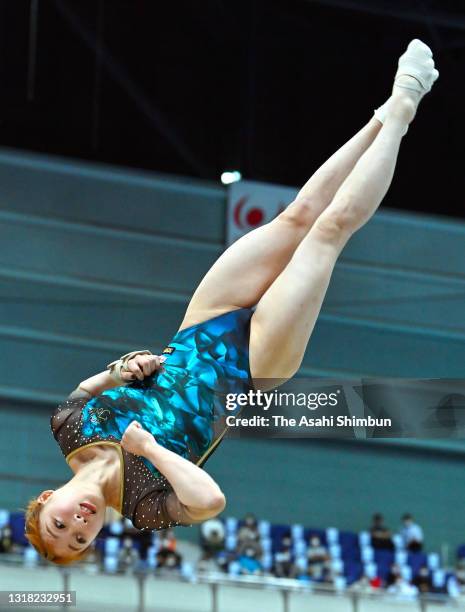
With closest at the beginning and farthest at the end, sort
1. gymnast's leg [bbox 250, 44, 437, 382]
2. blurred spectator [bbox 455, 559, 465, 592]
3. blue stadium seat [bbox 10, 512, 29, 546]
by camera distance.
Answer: gymnast's leg [bbox 250, 44, 437, 382] → blue stadium seat [bbox 10, 512, 29, 546] → blurred spectator [bbox 455, 559, 465, 592]

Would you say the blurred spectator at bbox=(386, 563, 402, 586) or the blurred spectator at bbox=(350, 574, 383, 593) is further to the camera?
the blurred spectator at bbox=(386, 563, 402, 586)

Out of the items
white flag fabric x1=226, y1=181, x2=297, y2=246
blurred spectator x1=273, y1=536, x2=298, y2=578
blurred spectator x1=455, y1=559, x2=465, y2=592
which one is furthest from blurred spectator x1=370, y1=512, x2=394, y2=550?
white flag fabric x1=226, y1=181, x2=297, y2=246

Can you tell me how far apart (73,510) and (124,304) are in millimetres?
7972

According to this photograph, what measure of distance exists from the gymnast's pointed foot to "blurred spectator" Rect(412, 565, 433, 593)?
668cm

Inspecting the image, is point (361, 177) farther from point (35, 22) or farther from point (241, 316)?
point (35, 22)

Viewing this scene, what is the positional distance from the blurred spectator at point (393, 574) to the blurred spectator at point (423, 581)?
0.58ft

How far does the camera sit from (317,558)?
9727 mm

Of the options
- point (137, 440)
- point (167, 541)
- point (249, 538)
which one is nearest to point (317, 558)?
point (249, 538)

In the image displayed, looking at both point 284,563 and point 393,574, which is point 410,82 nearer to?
point 284,563

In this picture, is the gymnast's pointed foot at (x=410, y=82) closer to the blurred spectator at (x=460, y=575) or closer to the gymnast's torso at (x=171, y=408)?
the gymnast's torso at (x=171, y=408)

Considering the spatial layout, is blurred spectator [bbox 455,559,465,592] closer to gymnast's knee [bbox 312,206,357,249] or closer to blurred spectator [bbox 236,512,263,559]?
blurred spectator [bbox 236,512,263,559]

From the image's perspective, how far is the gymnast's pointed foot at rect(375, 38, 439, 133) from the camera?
3764mm

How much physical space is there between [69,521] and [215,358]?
0.73 metres

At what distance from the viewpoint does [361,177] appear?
145 inches
